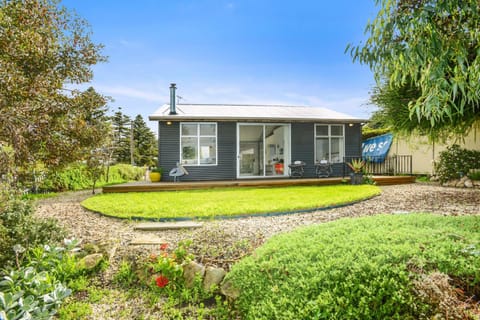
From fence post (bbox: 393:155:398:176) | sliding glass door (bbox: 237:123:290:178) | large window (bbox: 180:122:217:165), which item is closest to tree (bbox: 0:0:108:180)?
large window (bbox: 180:122:217:165)

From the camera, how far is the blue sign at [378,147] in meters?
13.0

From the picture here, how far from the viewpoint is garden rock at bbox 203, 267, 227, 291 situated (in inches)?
93.5

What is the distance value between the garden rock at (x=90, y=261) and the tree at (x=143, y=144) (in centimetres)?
2352

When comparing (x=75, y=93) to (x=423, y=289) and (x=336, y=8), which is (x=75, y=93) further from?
(x=336, y=8)

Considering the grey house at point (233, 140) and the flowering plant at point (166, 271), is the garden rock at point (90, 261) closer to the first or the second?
the flowering plant at point (166, 271)

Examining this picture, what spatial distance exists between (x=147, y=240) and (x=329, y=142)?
9.87m

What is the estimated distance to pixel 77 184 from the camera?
9.95 m

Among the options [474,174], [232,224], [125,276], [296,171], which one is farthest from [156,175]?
[474,174]

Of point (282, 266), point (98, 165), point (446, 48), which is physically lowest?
point (282, 266)

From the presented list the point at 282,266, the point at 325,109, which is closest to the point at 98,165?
the point at 282,266

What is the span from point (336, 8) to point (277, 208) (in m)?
6.33

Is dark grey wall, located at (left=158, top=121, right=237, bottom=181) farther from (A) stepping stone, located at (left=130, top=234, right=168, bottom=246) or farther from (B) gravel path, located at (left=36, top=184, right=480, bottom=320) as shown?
(A) stepping stone, located at (left=130, top=234, right=168, bottom=246)

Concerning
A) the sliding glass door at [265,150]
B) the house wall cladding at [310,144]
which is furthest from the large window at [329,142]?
the sliding glass door at [265,150]

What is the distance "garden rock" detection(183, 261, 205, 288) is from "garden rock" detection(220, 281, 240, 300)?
0.88 ft
